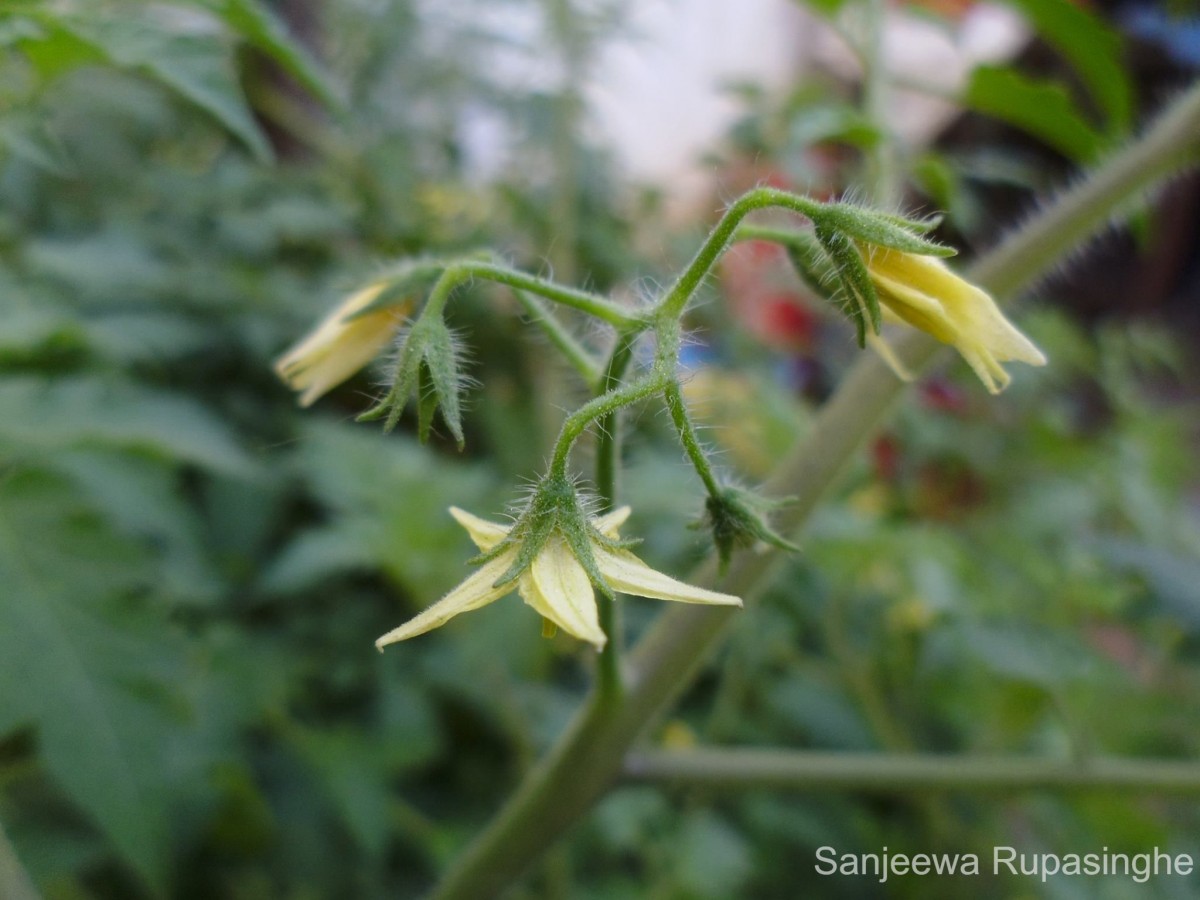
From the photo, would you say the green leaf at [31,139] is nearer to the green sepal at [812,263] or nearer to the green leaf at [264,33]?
the green leaf at [264,33]

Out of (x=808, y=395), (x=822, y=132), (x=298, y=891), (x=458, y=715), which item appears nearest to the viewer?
(x=822, y=132)

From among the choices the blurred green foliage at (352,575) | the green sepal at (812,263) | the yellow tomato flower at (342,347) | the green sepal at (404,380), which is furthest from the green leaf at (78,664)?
the green sepal at (812,263)

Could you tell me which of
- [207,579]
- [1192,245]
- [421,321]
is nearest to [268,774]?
[207,579]

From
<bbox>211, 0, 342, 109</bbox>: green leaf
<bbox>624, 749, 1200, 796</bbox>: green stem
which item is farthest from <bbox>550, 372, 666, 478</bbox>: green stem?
<bbox>211, 0, 342, 109</bbox>: green leaf

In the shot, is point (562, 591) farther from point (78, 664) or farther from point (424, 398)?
point (78, 664)

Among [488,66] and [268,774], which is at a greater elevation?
[488,66]

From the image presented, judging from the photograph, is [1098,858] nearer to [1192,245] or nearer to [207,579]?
[207,579]
